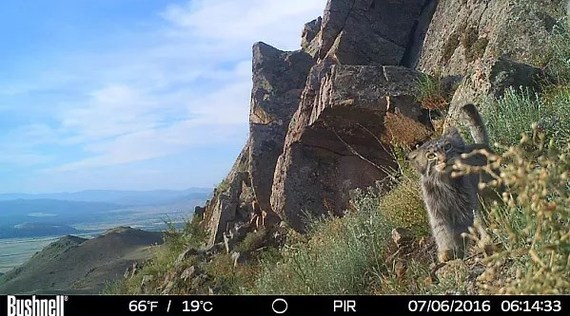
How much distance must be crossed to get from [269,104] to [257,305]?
13770 millimetres

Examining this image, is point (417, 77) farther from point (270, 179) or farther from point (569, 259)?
point (569, 259)

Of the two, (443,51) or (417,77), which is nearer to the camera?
(417,77)

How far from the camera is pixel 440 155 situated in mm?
5039

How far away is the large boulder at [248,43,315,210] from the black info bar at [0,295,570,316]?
10.5 m

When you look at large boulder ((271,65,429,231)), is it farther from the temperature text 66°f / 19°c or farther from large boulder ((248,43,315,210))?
the temperature text 66°f / 19°c

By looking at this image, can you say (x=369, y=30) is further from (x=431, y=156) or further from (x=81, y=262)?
(x=81, y=262)

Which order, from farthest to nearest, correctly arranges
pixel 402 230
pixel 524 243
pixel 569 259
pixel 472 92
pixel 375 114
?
pixel 375 114, pixel 472 92, pixel 402 230, pixel 524 243, pixel 569 259

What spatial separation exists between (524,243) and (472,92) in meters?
4.48

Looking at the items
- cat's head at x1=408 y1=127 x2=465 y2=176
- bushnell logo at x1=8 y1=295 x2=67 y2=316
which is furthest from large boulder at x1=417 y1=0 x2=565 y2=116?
bushnell logo at x1=8 y1=295 x2=67 y2=316

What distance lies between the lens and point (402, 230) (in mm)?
6355

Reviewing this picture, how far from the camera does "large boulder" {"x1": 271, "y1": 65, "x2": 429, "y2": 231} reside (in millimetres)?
10602

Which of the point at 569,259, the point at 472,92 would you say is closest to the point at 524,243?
the point at 569,259

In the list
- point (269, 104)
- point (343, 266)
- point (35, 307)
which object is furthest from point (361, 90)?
point (35, 307)

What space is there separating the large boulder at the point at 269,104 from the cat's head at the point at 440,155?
923 centimetres
